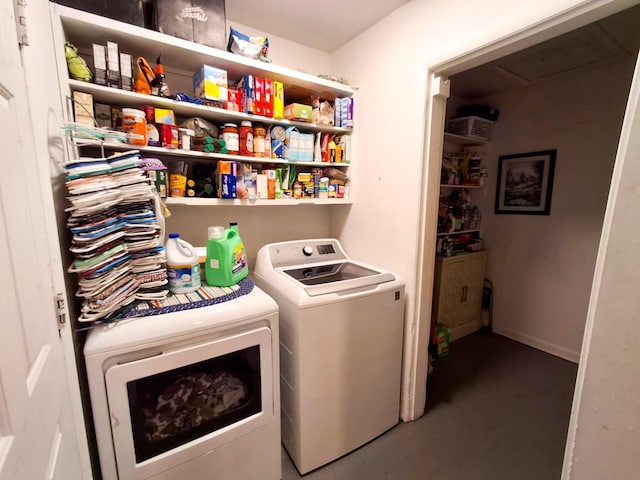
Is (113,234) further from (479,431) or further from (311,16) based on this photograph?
(479,431)

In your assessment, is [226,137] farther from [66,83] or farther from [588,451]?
[588,451]

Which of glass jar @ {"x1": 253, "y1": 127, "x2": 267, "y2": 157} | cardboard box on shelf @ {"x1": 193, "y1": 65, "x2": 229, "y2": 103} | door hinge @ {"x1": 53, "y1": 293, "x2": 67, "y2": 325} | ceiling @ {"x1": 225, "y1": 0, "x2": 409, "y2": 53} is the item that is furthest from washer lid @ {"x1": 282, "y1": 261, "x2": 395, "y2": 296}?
ceiling @ {"x1": 225, "y1": 0, "x2": 409, "y2": 53}

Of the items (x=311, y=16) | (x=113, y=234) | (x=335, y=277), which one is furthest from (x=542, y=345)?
(x=113, y=234)

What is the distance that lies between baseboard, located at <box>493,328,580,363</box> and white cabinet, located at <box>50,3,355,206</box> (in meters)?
2.37

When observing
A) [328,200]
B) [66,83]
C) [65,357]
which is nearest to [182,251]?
[65,357]

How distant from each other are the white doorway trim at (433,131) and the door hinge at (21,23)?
1.49 m

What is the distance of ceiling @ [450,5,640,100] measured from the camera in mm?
1695

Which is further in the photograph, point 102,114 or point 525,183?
point 525,183

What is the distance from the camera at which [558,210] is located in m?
2.43

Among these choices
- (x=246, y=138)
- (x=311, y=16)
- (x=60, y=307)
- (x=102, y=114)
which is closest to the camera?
(x=60, y=307)

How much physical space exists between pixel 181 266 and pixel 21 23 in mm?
850

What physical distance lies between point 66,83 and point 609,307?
1860 mm

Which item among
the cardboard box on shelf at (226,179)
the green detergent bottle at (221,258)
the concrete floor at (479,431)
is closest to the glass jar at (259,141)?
the cardboard box on shelf at (226,179)

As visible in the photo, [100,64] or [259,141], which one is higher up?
[100,64]
